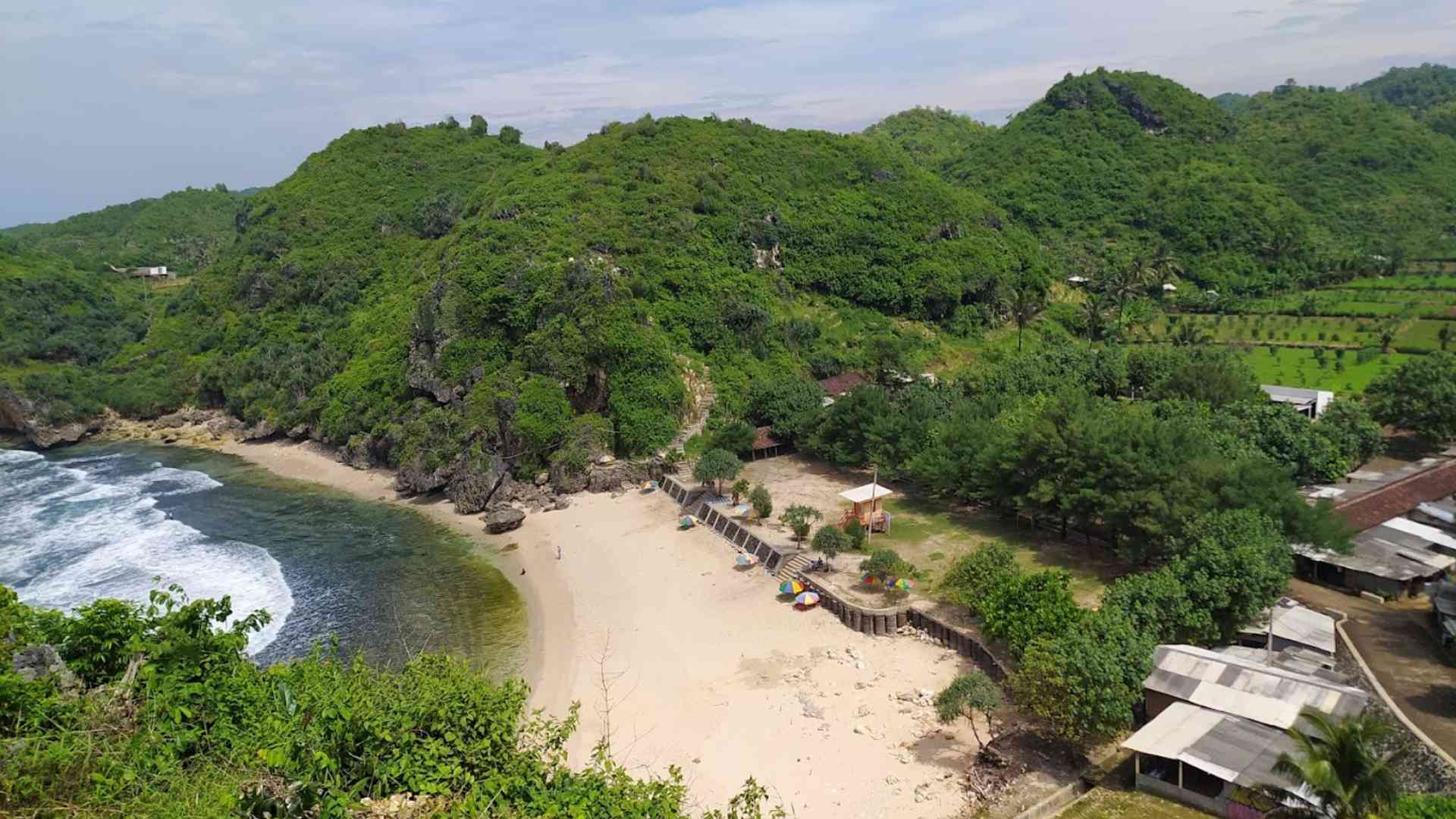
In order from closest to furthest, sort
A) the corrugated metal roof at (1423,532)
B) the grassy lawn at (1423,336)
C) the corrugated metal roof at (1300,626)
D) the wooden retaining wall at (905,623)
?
the corrugated metal roof at (1300,626), the wooden retaining wall at (905,623), the corrugated metal roof at (1423,532), the grassy lawn at (1423,336)

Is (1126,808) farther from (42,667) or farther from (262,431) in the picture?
(262,431)

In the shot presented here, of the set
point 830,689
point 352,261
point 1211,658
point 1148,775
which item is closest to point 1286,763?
point 1148,775

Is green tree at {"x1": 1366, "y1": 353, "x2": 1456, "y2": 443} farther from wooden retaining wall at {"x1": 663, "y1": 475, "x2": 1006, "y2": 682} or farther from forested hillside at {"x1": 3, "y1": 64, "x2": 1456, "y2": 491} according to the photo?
wooden retaining wall at {"x1": 663, "y1": 475, "x2": 1006, "y2": 682}

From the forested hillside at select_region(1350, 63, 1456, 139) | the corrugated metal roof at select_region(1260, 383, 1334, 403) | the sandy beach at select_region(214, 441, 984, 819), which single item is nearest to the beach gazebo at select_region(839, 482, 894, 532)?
the sandy beach at select_region(214, 441, 984, 819)

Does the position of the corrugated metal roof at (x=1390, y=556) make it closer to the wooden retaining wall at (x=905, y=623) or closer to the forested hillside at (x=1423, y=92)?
the wooden retaining wall at (x=905, y=623)

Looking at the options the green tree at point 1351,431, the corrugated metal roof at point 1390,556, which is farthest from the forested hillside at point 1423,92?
the corrugated metal roof at point 1390,556

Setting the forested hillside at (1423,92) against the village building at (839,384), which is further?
the forested hillside at (1423,92)
